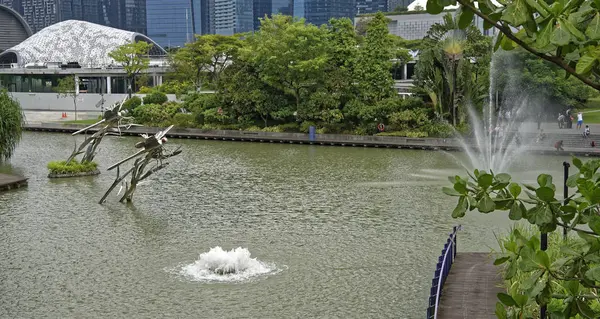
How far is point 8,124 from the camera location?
3488 centimetres

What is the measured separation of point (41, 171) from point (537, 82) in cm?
3042

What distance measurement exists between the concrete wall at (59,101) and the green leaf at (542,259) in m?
71.7

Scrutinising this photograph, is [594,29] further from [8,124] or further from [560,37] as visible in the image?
[8,124]

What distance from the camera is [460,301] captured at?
14250 millimetres

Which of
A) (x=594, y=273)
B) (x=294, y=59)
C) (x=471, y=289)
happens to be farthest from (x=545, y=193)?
(x=294, y=59)

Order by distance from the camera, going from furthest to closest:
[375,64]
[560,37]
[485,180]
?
[375,64] < [485,180] < [560,37]

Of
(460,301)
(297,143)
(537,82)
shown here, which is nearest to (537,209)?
(460,301)

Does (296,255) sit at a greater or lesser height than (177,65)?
lesser

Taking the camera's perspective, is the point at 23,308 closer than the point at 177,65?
Yes

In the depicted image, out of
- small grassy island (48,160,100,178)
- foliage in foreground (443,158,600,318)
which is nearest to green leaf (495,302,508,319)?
foliage in foreground (443,158,600,318)

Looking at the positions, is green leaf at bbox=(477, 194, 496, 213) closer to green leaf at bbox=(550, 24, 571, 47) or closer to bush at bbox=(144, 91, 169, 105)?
green leaf at bbox=(550, 24, 571, 47)

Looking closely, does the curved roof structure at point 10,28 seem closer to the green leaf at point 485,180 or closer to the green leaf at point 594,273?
the green leaf at point 485,180

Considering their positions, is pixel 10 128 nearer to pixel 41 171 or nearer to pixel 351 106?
pixel 41 171

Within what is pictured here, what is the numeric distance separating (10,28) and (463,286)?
10620 centimetres
